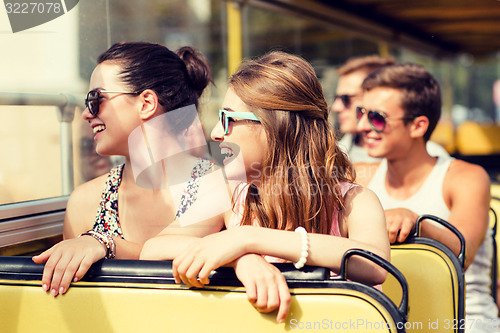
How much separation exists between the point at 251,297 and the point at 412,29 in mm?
6634

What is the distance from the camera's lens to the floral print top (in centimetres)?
174

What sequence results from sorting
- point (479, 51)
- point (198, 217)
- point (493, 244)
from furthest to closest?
point (479, 51) → point (493, 244) → point (198, 217)

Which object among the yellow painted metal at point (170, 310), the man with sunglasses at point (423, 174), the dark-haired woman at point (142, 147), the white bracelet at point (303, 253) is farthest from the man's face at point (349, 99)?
the yellow painted metal at point (170, 310)

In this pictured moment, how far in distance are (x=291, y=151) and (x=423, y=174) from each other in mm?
1069

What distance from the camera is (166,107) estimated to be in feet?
6.03

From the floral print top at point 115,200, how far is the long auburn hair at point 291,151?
25 centimetres

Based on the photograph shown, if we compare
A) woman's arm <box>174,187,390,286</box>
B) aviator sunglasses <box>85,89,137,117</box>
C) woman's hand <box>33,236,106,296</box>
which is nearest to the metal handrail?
aviator sunglasses <box>85,89,137,117</box>

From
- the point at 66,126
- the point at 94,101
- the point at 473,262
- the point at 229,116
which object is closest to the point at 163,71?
the point at 94,101

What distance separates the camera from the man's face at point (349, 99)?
3.63 meters

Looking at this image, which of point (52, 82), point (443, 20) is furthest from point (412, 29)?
point (52, 82)

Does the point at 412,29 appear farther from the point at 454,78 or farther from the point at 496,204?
the point at 496,204

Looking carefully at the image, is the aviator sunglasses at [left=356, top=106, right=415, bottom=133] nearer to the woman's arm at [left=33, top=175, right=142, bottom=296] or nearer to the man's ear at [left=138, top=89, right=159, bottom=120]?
the man's ear at [left=138, top=89, right=159, bottom=120]

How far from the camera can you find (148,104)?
5.88ft

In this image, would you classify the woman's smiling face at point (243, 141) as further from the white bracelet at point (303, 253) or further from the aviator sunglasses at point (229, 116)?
the white bracelet at point (303, 253)
